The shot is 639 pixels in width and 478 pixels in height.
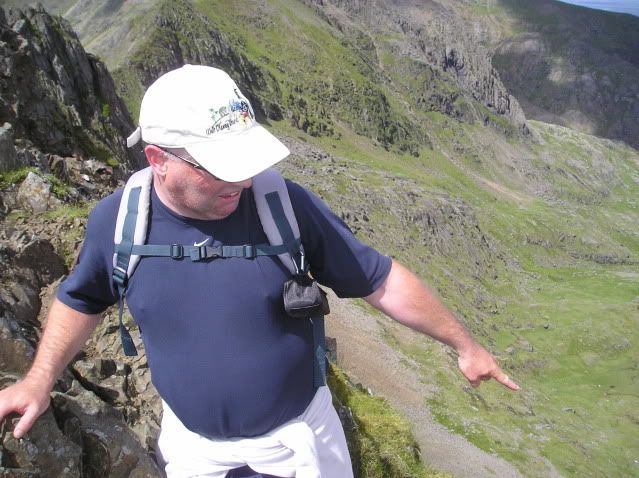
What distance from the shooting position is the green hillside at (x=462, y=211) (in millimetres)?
49250

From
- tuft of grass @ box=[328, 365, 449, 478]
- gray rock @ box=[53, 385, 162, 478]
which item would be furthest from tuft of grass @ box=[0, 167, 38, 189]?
gray rock @ box=[53, 385, 162, 478]

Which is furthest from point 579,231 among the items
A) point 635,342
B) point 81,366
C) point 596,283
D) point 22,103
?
point 81,366

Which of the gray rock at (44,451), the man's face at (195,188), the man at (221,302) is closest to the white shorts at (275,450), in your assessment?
the man at (221,302)

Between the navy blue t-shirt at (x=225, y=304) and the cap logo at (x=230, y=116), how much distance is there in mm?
565

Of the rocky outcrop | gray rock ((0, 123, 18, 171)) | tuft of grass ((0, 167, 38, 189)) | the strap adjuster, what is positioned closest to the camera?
the strap adjuster

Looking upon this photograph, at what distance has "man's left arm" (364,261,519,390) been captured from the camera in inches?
189

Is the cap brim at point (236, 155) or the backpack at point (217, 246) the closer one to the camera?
the cap brim at point (236, 155)

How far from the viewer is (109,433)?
6.04 meters

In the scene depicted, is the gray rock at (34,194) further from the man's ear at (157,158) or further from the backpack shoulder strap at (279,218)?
the backpack shoulder strap at (279,218)

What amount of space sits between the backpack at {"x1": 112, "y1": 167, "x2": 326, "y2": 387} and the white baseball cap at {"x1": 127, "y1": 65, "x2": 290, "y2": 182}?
0.36 metres

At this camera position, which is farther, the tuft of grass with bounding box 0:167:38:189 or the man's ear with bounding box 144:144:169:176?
the tuft of grass with bounding box 0:167:38:189

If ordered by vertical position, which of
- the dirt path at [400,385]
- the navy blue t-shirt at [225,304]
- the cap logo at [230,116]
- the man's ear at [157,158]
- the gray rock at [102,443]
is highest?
the cap logo at [230,116]

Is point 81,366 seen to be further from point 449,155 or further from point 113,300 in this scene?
point 449,155

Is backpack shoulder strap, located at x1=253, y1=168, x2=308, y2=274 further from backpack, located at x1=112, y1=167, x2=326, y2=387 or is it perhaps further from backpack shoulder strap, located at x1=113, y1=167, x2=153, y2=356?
backpack shoulder strap, located at x1=113, y1=167, x2=153, y2=356
